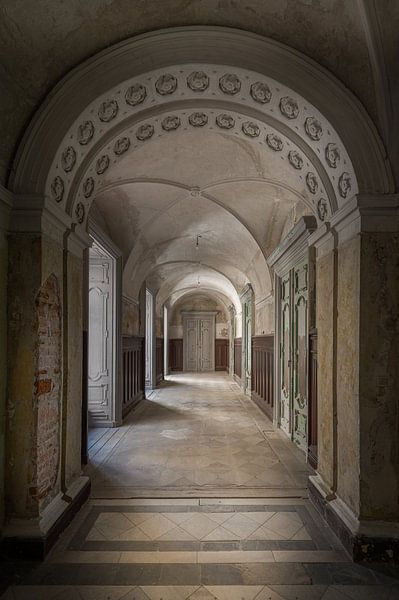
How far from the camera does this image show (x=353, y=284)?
3260 mm

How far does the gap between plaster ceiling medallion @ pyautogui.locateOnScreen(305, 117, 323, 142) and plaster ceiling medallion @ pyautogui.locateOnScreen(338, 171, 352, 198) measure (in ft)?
1.43

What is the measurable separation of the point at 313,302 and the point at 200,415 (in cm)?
450

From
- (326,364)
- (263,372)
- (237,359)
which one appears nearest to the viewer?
(326,364)

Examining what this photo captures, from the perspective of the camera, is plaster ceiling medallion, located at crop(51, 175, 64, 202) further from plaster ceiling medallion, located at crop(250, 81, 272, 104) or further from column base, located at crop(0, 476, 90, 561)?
column base, located at crop(0, 476, 90, 561)

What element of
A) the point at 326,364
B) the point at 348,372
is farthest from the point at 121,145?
the point at 348,372

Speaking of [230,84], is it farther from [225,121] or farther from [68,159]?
[68,159]

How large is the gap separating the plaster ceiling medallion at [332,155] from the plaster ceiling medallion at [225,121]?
1.09 metres

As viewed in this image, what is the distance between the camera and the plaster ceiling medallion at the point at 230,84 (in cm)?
344

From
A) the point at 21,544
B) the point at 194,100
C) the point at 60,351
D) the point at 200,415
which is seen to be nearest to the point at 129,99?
the point at 194,100

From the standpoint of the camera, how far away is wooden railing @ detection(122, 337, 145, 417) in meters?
8.41

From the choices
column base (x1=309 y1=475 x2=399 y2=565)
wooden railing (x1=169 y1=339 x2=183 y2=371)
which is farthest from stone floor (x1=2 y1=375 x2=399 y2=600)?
wooden railing (x1=169 y1=339 x2=183 y2=371)

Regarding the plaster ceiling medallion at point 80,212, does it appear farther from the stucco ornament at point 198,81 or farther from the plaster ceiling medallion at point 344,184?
the plaster ceiling medallion at point 344,184

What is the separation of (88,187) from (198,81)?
61.1 inches

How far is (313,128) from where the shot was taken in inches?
139
